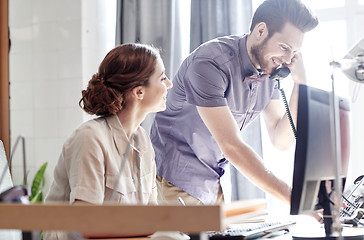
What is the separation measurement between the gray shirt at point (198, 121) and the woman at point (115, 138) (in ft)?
0.81

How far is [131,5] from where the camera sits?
133 inches

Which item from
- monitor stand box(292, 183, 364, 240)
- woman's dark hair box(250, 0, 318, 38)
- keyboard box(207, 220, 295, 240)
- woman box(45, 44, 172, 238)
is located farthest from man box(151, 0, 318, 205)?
monitor stand box(292, 183, 364, 240)

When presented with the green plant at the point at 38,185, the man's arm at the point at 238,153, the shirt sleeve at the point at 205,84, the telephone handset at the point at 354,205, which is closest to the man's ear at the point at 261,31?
the shirt sleeve at the point at 205,84

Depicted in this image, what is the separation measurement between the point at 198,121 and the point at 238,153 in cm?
35

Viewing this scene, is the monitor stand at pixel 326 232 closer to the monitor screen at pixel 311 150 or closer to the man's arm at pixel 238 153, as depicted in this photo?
the monitor screen at pixel 311 150

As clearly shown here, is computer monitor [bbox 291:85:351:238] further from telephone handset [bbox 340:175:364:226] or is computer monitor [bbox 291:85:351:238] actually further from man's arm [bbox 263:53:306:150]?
man's arm [bbox 263:53:306:150]

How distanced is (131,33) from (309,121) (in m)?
2.24

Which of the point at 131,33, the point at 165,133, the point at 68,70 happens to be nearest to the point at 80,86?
the point at 68,70

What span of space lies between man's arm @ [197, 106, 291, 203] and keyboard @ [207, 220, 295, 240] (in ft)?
0.45

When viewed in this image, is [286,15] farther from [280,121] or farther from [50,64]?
[50,64]

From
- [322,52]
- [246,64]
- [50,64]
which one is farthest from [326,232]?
[50,64]

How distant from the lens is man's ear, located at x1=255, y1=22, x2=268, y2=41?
2.18 metres

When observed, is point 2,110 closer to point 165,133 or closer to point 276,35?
point 165,133

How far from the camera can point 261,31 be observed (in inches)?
86.7
